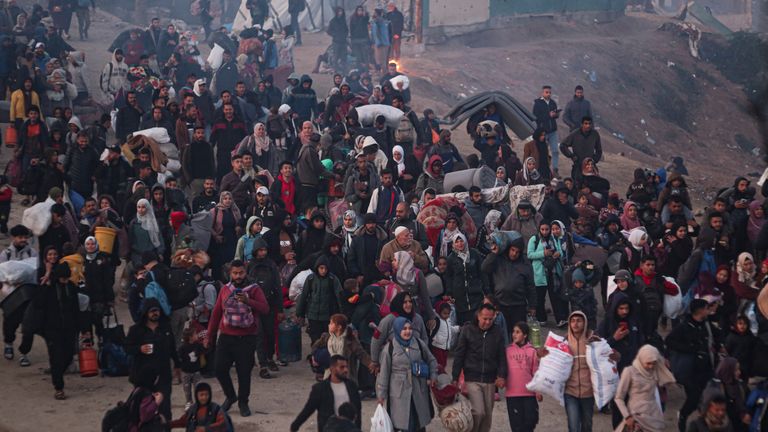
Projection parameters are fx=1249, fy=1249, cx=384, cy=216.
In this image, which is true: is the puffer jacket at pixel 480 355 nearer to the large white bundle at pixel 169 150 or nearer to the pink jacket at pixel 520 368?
the pink jacket at pixel 520 368

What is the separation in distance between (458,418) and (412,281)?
7.76ft

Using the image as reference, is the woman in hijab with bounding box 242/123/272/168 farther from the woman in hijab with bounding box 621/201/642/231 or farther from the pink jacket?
the pink jacket

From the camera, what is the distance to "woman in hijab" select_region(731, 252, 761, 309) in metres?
14.0

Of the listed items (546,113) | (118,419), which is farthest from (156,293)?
(546,113)

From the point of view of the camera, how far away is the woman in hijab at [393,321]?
11.2m

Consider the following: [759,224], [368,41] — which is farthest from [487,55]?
[759,224]

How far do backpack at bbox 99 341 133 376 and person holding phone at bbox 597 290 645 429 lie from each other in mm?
4868

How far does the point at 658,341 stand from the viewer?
1239 centimetres

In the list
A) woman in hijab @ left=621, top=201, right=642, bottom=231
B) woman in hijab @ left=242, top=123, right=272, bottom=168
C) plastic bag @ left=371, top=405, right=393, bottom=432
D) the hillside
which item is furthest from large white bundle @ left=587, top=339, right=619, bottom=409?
the hillside

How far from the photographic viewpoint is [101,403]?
1229 cm

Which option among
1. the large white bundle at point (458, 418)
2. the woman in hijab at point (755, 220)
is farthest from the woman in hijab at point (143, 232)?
the woman in hijab at point (755, 220)

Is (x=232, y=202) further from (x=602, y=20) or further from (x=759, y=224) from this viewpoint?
(x=602, y=20)

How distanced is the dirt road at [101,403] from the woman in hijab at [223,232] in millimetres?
2024

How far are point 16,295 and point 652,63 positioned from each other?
29.4 meters
